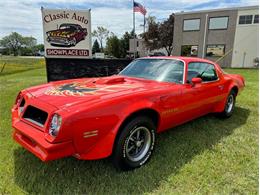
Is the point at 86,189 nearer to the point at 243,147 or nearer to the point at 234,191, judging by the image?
the point at 234,191

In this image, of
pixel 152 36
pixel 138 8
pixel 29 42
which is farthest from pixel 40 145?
pixel 29 42

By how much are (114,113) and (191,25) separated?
27490 millimetres

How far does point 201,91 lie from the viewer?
3.96m

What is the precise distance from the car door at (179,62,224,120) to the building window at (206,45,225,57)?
78.2 ft

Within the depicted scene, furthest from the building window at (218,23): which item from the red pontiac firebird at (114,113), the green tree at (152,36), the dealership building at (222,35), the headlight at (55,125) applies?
the headlight at (55,125)

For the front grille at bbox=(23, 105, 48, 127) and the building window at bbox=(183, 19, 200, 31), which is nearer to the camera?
the front grille at bbox=(23, 105, 48, 127)

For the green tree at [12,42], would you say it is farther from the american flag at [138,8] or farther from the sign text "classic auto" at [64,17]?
the sign text "classic auto" at [64,17]

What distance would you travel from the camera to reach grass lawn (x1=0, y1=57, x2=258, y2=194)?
2607mm

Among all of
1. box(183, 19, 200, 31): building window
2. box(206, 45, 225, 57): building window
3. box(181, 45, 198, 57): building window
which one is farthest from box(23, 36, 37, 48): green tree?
box(206, 45, 225, 57): building window

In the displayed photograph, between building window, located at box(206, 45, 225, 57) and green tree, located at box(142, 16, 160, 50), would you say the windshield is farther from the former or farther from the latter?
green tree, located at box(142, 16, 160, 50)

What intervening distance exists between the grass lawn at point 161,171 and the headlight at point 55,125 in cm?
73

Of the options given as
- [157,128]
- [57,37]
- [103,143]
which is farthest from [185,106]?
[57,37]

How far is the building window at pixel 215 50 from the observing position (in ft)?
86.4

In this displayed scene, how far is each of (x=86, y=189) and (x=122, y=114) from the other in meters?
0.96
